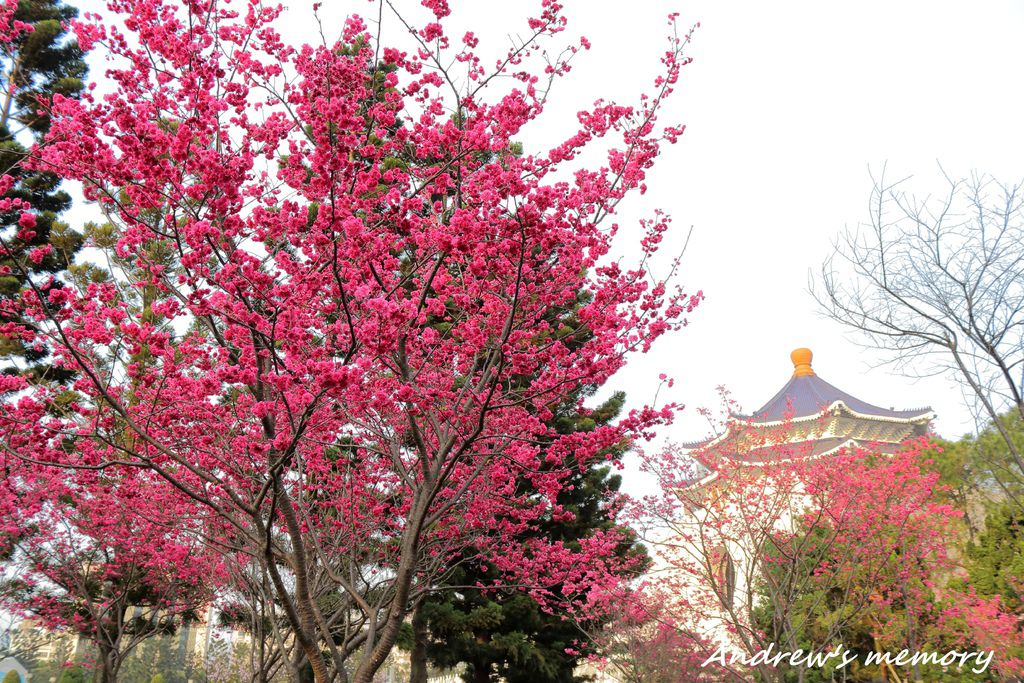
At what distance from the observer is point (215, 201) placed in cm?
368

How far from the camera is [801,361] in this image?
25219 millimetres

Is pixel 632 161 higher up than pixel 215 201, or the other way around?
pixel 632 161

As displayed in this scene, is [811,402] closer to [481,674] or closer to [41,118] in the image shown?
[481,674]

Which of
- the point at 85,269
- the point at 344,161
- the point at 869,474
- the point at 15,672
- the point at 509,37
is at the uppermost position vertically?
the point at 85,269

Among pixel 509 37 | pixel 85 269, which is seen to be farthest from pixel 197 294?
pixel 85 269

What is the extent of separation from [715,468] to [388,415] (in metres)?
6.14

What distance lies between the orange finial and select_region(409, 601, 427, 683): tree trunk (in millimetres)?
18575

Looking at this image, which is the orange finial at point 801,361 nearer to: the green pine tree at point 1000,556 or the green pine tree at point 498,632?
the green pine tree at point 1000,556

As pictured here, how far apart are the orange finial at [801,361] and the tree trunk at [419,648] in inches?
731

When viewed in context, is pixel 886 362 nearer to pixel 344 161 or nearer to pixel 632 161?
pixel 632 161

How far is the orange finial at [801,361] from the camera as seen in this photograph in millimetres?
24984

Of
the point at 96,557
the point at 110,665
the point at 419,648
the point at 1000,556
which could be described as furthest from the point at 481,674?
the point at 1000,556

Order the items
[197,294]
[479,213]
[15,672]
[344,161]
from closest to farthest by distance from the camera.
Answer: [344,161]
[197,294]
[479,213]
[15,672]

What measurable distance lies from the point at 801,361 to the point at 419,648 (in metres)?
19.2
